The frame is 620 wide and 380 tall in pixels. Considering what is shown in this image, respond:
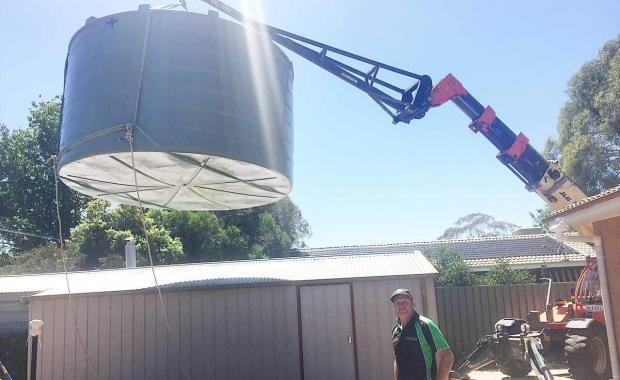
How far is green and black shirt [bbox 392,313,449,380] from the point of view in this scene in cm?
453

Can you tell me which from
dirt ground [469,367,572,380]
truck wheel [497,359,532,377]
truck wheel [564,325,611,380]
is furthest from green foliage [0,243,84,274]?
truck wheel [564,325,611,380]

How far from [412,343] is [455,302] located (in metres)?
11.1

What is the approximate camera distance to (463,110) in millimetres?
12711

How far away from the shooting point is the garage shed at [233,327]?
1054 centimetres

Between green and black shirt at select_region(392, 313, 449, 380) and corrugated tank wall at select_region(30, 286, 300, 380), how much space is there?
6279mm

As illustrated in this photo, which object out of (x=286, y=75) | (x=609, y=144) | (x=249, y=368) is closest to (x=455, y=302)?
(x=249, y=368)

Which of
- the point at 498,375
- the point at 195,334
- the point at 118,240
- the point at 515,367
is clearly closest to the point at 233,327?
the point at 195,334

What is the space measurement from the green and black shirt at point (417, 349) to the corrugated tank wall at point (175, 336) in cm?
628

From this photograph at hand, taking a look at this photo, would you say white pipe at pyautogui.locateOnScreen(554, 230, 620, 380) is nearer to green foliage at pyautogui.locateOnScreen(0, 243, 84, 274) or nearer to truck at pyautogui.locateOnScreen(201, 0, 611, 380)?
truck at pyautogui.locateOnScreen(201, 0, 611, 380)

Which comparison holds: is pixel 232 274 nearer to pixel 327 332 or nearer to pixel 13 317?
pixel 327 332

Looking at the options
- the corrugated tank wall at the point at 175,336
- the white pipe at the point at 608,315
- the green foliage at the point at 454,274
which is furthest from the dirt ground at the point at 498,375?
the green foliage at the point at 454,274

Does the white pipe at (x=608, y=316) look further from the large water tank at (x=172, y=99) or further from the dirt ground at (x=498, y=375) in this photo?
the dirt ground at (x=498, y=375)

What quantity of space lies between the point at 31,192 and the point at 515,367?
103 feet

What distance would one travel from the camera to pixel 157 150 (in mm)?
7379
